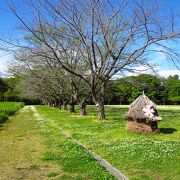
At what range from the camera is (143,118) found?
14.9 meters

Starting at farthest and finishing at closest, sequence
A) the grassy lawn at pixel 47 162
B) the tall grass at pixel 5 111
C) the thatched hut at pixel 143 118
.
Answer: the tall grass at pixel 5 111 → the thatched hut at pixel 143 118 → the grassy lawn at pixel 47 162

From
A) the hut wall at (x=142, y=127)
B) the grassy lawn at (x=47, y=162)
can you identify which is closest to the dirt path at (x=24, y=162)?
the grassy lawn at (x=47, y=162)

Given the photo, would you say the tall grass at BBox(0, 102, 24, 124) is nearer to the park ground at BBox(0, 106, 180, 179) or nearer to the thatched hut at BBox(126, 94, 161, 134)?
the thatched hut at BBox(126, 94, 161, 134)

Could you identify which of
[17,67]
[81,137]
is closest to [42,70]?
[17,67]

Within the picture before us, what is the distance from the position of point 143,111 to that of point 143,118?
43cm

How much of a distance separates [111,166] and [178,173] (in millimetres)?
1846

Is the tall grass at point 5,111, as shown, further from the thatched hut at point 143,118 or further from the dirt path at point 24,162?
the dirt path at point 24,162

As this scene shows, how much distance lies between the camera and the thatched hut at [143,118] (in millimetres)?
14834

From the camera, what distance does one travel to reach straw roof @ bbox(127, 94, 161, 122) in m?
14.8

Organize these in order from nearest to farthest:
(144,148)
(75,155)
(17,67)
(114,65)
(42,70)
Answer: (75,155) < (144,148) < (114,65) < (42,70) < (17,67)

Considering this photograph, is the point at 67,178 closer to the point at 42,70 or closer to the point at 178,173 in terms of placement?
the point at 178,173

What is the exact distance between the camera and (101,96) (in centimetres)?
2488

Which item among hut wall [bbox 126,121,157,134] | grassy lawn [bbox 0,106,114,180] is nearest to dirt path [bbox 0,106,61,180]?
grassy lawn [bbox 0,106,114,180]

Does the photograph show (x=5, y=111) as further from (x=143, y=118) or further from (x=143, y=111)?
(x=143, y=118)
